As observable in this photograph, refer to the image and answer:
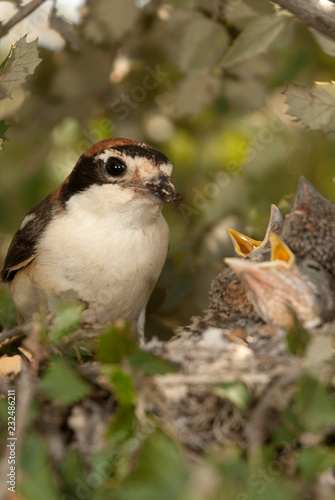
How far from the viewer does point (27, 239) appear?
249cm

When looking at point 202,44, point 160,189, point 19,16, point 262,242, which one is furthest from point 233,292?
point 19,16

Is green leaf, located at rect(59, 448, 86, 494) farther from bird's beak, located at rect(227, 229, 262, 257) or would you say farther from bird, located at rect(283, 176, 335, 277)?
bird's beak, located at rect(227, 229, 262, 257)

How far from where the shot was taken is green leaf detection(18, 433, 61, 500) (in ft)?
3.87

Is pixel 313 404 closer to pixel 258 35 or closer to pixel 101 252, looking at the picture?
pixel 101 252

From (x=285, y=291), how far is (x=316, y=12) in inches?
34.5

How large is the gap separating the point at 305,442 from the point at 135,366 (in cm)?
42

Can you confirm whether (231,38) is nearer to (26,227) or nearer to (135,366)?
(26,227)

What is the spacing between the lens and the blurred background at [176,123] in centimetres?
260

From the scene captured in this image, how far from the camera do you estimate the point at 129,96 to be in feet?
9.20

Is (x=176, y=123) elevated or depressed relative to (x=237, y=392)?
depressed

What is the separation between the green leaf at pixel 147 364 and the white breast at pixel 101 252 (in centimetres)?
94

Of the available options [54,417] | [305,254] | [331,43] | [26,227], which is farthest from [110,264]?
[331,43]

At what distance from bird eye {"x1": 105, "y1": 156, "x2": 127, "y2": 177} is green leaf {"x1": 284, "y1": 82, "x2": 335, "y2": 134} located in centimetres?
64

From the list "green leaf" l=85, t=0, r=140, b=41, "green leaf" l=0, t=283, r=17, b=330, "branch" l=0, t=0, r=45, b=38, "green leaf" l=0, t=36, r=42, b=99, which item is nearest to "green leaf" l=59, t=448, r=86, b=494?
"green leaf" l=0, t=283, r=17, b=330
